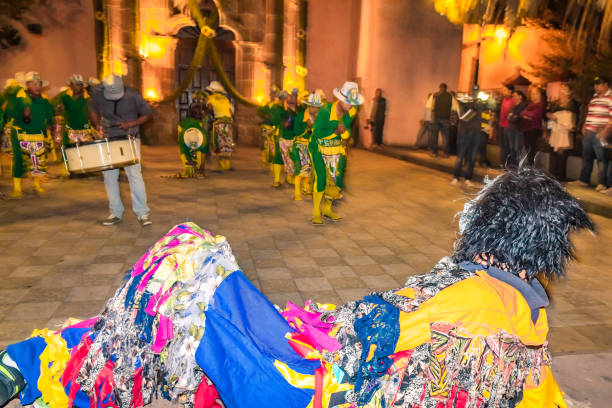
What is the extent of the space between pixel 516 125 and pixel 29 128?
28.2ft

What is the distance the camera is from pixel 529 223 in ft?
5.59

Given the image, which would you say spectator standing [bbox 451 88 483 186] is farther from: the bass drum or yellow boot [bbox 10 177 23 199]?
yellow boot [bbox 10 177 23 199]

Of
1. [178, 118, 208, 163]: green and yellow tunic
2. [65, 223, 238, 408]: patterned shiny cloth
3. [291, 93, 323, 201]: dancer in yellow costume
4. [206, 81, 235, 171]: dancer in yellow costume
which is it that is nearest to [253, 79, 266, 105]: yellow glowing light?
[206, 81, 235, 171]: dancer in yellow costume

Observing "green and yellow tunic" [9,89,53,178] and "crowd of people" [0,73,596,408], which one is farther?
"green and yellow tunic" [9,89,53,178]

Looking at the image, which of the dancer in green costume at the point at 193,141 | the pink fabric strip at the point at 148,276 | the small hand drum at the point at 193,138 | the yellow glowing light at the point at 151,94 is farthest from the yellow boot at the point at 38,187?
the yellow glowing light at the point at 151,94

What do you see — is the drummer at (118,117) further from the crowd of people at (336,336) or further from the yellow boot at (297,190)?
the crowd of people at (336,336)

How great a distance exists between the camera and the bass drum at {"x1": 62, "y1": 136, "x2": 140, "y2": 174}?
186 inches

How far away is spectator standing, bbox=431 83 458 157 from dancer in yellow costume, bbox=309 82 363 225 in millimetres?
7374

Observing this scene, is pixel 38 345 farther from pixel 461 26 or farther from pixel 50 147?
pixel 461 26

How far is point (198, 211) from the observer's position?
6723 mm

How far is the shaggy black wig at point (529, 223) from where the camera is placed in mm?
1707

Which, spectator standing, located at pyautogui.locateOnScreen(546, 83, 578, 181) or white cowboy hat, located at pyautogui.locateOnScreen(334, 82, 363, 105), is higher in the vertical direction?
white cowboy hat, located at pyautogui.locateOnScreen(334, 82, 363, 105)

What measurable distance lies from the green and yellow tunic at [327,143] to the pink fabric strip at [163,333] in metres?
4.18

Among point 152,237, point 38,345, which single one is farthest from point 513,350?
point 152,237
